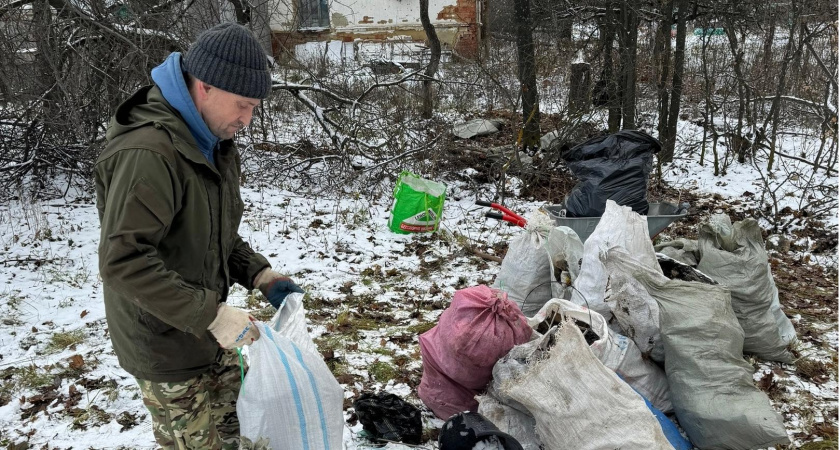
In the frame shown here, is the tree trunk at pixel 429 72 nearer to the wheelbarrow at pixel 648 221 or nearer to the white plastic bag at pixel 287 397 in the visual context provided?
the wheelbarrow at pixel 648 221

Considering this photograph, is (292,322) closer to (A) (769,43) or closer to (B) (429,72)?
(B) (429,72)

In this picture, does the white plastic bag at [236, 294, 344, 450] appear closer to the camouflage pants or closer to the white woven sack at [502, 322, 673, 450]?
the camouflage pants

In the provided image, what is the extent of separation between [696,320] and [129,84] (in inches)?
241

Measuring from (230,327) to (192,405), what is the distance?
406 millimetres

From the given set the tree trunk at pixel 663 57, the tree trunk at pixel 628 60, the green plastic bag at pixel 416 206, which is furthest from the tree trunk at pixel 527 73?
the green plastic bag at pixel 416 206

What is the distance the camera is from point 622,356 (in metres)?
2.74

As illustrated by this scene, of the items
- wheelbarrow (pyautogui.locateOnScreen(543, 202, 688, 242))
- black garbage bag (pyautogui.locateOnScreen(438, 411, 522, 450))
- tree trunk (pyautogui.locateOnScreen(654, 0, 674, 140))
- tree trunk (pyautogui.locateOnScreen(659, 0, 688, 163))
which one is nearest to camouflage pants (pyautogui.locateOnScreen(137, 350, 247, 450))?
black garbage bag (pyautogui.locateOnScreen(438, 411, 522, 450))

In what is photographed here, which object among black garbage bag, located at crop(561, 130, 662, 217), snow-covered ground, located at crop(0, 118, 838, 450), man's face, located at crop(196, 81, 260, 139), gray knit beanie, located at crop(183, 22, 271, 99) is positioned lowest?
snow-covered ground, located at crop(0, 118, 838, 450)

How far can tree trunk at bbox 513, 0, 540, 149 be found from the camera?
25.1 feet

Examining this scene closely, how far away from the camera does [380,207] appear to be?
6750 mm

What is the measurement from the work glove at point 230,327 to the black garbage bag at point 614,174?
3283mm

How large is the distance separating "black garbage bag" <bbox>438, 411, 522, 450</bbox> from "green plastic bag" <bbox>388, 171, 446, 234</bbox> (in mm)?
3364

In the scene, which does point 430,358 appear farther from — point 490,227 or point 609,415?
point 490,227

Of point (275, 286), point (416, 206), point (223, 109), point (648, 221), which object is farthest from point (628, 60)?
point (223, 109)
